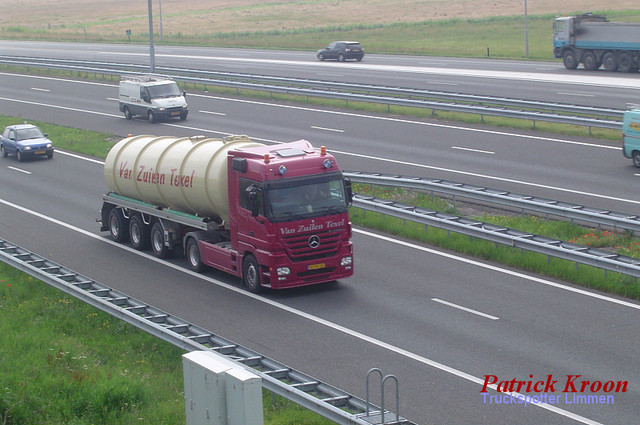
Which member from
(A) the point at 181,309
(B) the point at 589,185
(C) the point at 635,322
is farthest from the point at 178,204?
(B) the point at 589,185

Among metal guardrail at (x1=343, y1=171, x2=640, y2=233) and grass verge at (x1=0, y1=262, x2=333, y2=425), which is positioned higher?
metal guardrail at (x1=343, y1=171, x2=640, y2=233)

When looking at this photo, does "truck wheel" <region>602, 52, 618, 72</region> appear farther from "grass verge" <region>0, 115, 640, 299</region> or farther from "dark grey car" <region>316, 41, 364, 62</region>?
"grass verge" <region>0, 115, 640, 299</region>

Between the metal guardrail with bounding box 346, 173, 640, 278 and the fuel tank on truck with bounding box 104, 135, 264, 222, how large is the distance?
4.57 metres

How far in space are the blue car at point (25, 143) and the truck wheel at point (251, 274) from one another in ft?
66.4

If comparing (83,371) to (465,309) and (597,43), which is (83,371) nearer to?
(465,309)

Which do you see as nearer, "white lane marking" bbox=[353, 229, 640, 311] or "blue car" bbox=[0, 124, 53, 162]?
"white lane marking" bbox=[353, 229, 640, 311]

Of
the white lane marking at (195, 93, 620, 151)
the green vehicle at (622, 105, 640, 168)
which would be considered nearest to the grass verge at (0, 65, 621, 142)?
the white lane marking at (195, 93, 620, 151)

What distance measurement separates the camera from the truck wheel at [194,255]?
19469mm

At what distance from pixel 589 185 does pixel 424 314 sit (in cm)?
1158

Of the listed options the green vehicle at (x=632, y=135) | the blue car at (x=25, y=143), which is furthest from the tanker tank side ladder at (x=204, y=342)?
the green vehicle at (x=632, y=135)

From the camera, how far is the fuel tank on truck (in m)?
18.8

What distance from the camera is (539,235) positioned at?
63.3 ft

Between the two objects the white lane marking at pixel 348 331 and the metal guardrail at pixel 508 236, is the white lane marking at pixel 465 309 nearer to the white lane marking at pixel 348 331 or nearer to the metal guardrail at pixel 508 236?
the white lane marking at pixel 348 331

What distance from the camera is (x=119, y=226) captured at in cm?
2250
